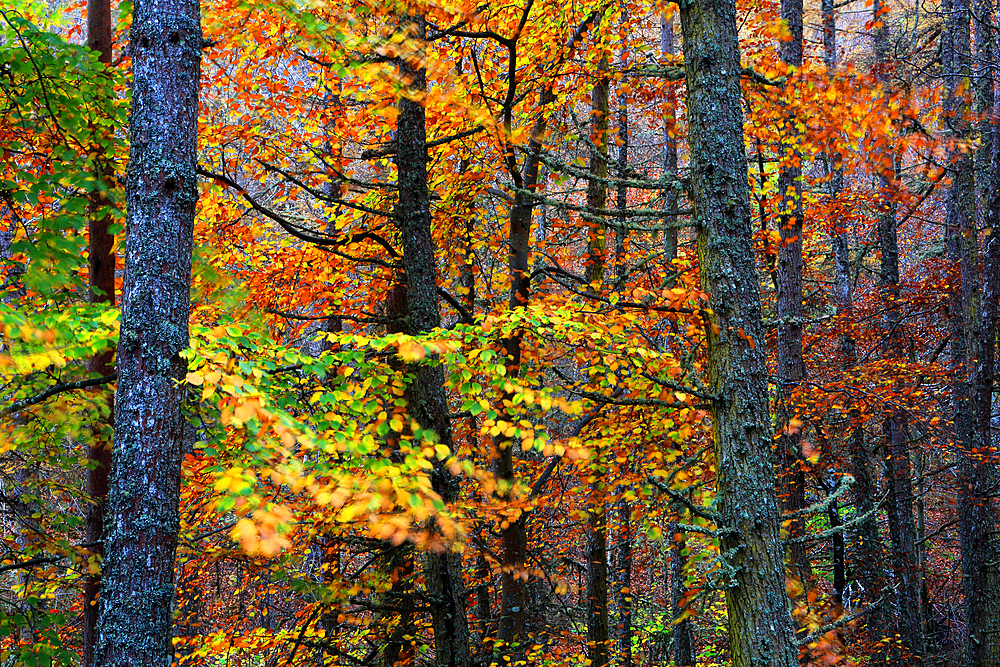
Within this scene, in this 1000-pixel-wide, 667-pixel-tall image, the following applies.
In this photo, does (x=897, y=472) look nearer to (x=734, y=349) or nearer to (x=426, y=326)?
(x=734, y=349)

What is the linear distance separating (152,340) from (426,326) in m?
2.55

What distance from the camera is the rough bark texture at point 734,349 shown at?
14.2 ft

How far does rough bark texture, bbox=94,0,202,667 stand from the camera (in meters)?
3.86

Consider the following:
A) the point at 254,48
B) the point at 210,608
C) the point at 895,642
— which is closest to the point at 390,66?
the point at 254,48

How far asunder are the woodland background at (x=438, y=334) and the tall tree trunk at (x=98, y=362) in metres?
0.03

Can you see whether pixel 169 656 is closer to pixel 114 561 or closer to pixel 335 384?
pixel 114 561

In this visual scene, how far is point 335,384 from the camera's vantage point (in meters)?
5.39

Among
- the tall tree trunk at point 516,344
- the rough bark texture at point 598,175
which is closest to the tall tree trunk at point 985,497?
the rough bark texture at point 598,175

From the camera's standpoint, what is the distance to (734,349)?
4.58 meters

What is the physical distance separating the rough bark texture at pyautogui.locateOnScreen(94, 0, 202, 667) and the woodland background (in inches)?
1.0

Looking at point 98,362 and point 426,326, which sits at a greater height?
point 426,326

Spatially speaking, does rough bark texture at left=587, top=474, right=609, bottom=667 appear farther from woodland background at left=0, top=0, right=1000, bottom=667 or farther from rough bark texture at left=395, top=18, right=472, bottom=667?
rough bark texture at left=395, top=18, right=472, bottom=667

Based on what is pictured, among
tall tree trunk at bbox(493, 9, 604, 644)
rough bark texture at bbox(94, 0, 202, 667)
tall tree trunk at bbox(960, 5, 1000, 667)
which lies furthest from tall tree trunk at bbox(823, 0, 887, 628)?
rough bark texture at bbox(94, 0, 202, 667)

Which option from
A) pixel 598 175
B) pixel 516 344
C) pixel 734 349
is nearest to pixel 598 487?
pixel 516 344
